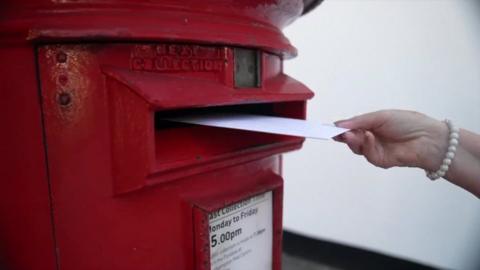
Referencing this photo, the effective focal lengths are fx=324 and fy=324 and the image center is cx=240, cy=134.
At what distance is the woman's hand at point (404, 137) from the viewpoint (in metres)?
0.99

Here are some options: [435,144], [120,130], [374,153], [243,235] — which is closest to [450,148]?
[435,144]

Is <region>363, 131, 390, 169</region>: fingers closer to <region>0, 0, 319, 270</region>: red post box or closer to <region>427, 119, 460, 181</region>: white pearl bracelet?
<region>427, 119, 460, 181</region>: white pearl bracelet

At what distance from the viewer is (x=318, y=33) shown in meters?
2.18

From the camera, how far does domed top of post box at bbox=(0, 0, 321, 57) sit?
538 mm

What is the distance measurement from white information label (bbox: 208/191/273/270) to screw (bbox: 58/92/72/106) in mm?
364

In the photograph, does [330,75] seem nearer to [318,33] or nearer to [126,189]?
[318,33]

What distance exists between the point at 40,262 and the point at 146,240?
0.21m

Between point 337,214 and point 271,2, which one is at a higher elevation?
point 271,2

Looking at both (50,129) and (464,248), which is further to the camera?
(464,248)

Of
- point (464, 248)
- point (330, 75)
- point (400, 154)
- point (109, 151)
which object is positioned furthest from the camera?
point (330, 75)

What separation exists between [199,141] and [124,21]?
0.27 metres

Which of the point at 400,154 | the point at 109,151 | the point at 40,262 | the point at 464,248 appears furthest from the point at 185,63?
the point at 464,248

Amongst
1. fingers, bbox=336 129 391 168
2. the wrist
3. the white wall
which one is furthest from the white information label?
the white wall

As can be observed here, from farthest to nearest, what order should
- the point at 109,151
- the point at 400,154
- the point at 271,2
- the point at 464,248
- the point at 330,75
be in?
1. the point at 330,75
2. the point at 464,248
3. the point at 400,154
4. the point at 271,2
5. the point at 109,151
